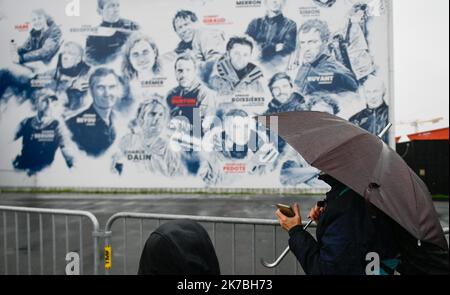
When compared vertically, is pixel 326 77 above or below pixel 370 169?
above

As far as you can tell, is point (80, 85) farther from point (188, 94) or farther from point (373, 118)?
point (373, 118)

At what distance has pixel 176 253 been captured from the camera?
172 centimetres

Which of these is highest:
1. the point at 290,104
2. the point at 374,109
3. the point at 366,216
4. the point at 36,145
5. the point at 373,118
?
the point at 290,104

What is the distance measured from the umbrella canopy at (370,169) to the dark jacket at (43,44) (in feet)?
37.9

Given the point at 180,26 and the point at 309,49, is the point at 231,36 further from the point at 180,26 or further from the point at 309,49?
the point at 309,49

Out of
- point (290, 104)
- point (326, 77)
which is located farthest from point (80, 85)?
point (326, 77)

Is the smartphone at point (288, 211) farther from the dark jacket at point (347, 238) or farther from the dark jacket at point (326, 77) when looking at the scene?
the dark jacket at point (326, 77)

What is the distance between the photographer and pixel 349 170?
1941mm

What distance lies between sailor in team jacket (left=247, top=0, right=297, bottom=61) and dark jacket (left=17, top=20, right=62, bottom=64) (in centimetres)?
593

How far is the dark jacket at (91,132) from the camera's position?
38.0ft

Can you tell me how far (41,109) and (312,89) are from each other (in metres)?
8.22

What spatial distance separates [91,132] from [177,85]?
9.77 ft

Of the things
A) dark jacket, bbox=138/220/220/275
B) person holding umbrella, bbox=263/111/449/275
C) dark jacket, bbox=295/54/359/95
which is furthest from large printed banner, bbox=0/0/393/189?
dark jacket, bbox=138/220/220/275
